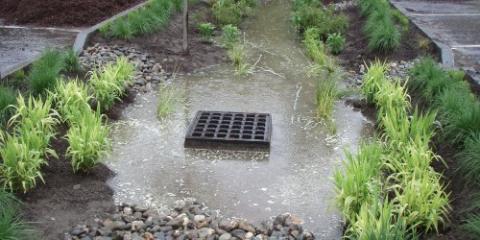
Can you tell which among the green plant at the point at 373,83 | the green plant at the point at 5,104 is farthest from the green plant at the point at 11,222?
the green plant at the point at 373,83

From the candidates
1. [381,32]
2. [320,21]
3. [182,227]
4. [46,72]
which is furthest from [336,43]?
[182,227]

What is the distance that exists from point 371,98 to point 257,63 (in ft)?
7.48

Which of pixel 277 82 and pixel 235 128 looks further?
pixel 277 82

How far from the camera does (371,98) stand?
6.96 meters

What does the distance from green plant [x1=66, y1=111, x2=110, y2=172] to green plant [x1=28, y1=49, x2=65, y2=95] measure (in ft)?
3.95

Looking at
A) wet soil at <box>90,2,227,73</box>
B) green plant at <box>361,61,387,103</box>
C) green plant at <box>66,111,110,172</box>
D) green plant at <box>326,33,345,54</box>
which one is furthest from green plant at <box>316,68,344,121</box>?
green plant at <box>66,111,110,172</box>

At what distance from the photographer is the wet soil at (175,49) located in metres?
8.47

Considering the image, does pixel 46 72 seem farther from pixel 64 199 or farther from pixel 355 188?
pixel 355 188

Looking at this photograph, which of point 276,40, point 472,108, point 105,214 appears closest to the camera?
point 105,214

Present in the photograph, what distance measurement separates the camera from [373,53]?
8586 mm

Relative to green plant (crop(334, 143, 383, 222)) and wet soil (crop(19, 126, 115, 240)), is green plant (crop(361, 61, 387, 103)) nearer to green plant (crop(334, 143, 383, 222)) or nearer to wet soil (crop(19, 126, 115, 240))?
green plant (crop(334, 143, 383, 222))

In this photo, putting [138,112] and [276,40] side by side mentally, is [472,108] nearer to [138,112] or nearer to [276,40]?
[138,112]

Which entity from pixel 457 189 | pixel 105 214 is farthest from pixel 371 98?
pixel 105 214

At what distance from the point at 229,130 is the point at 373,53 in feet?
11.1
